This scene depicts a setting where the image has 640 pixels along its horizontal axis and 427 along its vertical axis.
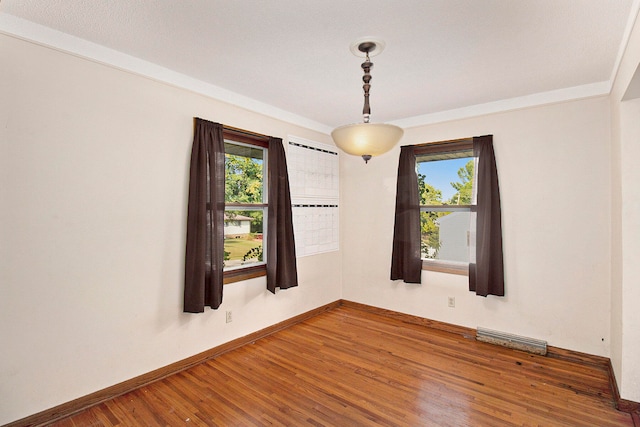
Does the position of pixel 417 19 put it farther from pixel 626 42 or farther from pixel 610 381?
pixel 610 381

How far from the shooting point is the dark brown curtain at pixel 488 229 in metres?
3.23

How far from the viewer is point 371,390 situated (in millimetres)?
2404

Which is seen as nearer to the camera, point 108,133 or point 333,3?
point 333,3

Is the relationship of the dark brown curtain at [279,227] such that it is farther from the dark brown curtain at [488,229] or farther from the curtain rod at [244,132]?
the dark brown curtain at [488,229]

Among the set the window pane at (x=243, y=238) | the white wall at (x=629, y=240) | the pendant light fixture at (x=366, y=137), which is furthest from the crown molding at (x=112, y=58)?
the white wall at (x=629, y=240)

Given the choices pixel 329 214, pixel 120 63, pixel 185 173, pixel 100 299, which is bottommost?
pixel 100 299

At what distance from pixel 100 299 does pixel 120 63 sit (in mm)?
1736

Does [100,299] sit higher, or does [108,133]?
[108,133]

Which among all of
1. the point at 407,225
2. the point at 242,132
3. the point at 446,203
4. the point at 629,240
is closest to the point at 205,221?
the point at 242,132

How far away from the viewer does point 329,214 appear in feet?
14.2

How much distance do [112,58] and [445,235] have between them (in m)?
3.66

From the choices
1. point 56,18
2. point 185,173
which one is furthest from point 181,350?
point 56,18

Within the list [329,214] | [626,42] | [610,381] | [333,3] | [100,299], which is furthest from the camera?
[329,214]

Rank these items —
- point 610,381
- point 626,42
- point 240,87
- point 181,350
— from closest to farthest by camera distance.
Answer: point 626,42
point 610,381
point 181,350
point 240,87
